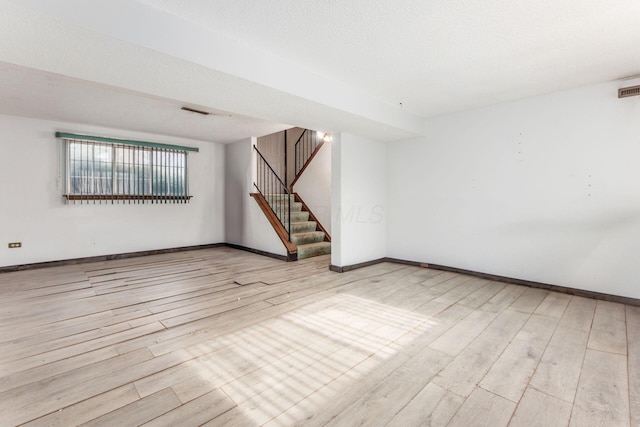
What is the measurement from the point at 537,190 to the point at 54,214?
7411 millimetres

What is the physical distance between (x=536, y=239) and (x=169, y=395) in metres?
4.16

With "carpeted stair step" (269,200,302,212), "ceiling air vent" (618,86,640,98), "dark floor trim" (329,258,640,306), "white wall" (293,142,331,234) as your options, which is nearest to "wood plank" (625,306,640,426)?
"dark floor trim" (329,258,640,306)

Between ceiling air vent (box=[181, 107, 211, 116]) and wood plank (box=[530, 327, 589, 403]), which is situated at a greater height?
ceiling air vent (box=[181, 107, 211, 116])

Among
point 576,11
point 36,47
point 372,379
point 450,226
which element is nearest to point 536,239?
point 450,226

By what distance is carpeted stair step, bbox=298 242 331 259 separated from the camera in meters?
5.56

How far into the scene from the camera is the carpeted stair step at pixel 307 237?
5828mm

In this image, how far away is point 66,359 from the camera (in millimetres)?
2039

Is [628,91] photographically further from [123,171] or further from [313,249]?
[123,171]

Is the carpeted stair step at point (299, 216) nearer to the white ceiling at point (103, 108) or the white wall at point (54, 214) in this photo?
the white ceiling at point (103, 108)

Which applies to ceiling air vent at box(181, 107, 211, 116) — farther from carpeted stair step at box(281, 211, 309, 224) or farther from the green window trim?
carpeted stair step at box(281, 211, 309, 224)

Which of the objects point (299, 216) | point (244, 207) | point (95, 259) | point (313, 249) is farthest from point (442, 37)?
point (95, 259)

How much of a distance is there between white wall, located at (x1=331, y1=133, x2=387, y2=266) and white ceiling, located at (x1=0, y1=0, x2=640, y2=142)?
37.4 inches

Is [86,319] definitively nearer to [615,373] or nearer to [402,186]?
[615,373]

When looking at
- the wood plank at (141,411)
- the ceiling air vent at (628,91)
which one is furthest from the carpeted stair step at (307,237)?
the ceiling air vent at (628,91)
